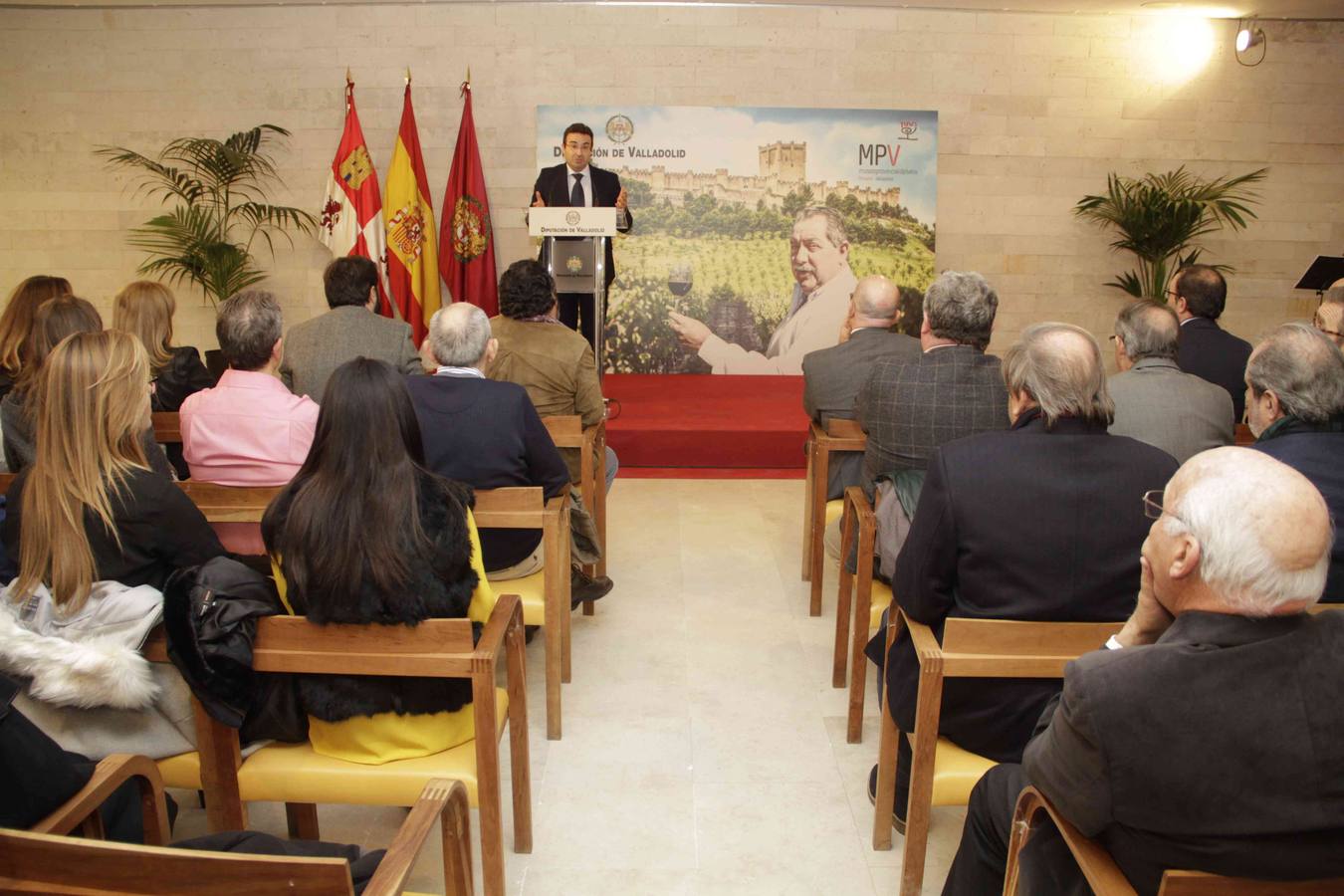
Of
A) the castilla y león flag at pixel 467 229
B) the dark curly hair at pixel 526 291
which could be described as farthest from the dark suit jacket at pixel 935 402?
the castilla y león flag at pixel 467 229

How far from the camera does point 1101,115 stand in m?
7.64

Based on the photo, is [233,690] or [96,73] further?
[96,73]

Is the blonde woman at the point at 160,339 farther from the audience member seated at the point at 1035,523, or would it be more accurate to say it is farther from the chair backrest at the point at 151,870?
the audience member seated at the point at 1035,523

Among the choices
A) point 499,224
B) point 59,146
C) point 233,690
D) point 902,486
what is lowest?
point 233,690

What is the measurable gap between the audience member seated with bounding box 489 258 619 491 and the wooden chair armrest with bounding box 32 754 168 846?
83.5 inches

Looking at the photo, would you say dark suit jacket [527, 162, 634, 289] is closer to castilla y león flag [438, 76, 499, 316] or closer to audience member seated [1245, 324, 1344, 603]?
castilla y león flag [438, 76, 499, 316]

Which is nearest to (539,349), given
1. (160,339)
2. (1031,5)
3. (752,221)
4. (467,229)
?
(160,339)

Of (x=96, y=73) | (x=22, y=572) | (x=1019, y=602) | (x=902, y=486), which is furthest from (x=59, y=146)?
(x=1019, y=602)

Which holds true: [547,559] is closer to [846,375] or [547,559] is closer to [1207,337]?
[846,375]

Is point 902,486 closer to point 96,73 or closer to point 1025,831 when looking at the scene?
point 1025,831

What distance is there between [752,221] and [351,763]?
6.23 m

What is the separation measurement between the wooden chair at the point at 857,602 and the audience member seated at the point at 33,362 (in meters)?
2.30

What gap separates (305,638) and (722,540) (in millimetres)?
2996

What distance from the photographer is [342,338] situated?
3.80 m
